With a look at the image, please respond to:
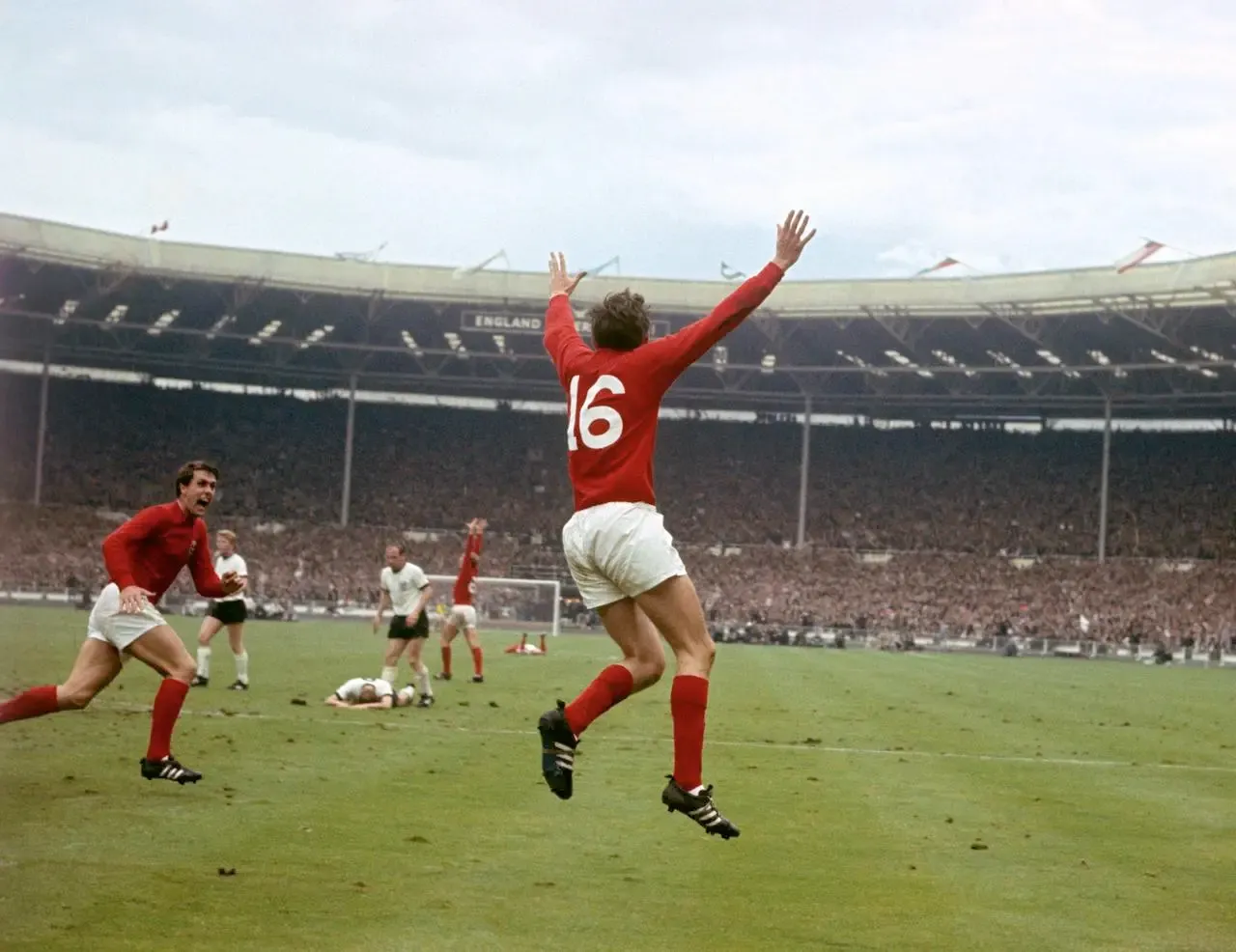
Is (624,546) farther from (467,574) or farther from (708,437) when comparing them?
(708,437)

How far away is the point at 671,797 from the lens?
6.73m

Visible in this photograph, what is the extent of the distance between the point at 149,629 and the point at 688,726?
513 cm

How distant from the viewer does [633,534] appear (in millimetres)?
6781

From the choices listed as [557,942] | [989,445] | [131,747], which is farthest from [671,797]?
[989,445]

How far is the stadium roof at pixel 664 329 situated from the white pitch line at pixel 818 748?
115 ft

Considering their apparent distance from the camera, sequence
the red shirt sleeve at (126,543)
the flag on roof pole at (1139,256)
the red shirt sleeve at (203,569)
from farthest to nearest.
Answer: the flag on roof pole at (1139,256)
the red shirt sleeve at (203,569)
the red shirt sleeve at (126,543)

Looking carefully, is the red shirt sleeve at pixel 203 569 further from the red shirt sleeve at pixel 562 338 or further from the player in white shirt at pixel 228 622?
the player in white shirt at pixel 228 622

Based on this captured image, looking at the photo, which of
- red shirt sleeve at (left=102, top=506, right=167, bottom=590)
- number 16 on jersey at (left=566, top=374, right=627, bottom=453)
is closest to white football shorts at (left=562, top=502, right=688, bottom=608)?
number 16 on jersey at (left=566, top=374, right=627, bottom=453)

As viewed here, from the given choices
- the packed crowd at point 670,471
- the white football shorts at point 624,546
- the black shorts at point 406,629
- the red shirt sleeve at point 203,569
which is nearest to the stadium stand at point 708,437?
the packed crowd at point 670,471

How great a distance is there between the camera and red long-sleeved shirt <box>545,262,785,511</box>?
692 centimetres

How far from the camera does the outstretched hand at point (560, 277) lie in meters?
8.02

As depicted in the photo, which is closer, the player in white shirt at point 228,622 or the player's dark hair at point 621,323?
the player's dark hair at point 621,323

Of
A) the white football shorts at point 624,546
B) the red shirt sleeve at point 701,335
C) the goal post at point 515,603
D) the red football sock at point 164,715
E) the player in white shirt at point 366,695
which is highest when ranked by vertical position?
the red shirt sleeve at point 701,335

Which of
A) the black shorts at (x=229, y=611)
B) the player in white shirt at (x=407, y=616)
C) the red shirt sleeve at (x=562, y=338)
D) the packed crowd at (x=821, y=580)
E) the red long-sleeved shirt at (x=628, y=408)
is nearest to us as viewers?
the red long-sleeved shirt at (x=628, y=408)
